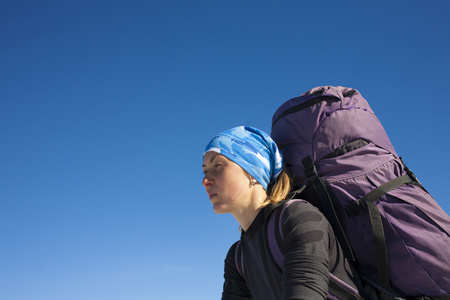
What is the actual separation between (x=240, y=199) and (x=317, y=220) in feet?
2.89

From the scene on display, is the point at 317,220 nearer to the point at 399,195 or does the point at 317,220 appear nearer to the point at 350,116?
the point at 399,195

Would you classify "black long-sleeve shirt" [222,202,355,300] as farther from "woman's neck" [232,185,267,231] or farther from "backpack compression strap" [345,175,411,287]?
"backpack compression strap" [345,175,411,287]

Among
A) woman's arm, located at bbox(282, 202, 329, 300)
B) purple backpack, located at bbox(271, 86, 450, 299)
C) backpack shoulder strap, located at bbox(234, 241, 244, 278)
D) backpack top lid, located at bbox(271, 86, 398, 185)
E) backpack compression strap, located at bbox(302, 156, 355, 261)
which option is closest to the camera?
woman's arm, located at bbox(282, 202, 329, 300)

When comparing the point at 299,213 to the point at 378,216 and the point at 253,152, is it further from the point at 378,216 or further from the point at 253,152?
the point at 253,152

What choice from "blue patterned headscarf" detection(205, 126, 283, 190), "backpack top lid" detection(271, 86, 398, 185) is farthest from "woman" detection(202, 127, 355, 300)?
"backpack top lid" detection(271, 86, 398, 185)

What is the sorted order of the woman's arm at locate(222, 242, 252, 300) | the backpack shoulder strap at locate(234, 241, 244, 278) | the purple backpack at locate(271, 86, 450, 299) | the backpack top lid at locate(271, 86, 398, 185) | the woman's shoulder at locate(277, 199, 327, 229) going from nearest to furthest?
the purple backpack at locate(271, 86, 450, 299)
the woman's shoulder at locate(277, 199, 327, 229)
the backpack top lid at locate(271, 86, 398, 185)
the backpack shoulder strap at locate(234, 241, 244, 278)
the woman's arm at locate(222, 242, 252, 300)

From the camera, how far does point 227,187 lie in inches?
173

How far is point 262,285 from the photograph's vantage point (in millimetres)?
4367

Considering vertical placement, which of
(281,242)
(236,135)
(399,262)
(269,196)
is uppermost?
(236,135)

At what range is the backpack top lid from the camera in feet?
14.2

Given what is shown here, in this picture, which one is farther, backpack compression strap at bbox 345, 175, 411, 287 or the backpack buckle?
the backpack buckle

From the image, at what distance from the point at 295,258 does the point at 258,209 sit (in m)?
0.87

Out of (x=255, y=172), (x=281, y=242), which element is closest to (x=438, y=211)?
(x=281, y=242)

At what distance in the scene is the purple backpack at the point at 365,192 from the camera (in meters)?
3.73
